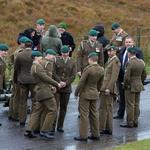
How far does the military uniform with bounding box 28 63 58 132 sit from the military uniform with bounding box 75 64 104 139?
59 centimetres

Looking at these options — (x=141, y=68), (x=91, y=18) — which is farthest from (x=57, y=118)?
(x=91, y=18)

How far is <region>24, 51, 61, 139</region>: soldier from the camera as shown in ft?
46.8

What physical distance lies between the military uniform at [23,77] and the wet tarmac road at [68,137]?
0.44m

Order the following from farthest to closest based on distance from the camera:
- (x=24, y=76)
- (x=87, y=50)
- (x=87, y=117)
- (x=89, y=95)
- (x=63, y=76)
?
(x=87, y=50)
(x=24, y=76)
(x=63, y=76)
(x=87, y=117)
(x=89, y=95)

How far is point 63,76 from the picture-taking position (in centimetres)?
1505

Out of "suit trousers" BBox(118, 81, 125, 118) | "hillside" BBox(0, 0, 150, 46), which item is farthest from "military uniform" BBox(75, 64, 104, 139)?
"hillside" BBox(0, 0, 150, 46)

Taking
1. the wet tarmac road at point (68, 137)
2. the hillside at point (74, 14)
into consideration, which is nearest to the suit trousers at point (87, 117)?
the wet tarmac road at point (68, 137)

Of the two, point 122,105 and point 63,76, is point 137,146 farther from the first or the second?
point 122,105

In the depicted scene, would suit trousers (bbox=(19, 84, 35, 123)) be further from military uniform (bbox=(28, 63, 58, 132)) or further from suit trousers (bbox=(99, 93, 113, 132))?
suit trousers (bbox=(99, 93, 113, 132))

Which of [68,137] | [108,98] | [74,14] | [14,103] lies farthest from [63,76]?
[74,14]

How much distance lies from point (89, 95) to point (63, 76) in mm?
977

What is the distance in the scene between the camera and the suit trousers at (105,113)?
15195 millimetres

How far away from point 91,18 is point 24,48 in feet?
106

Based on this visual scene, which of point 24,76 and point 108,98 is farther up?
point 24,76
